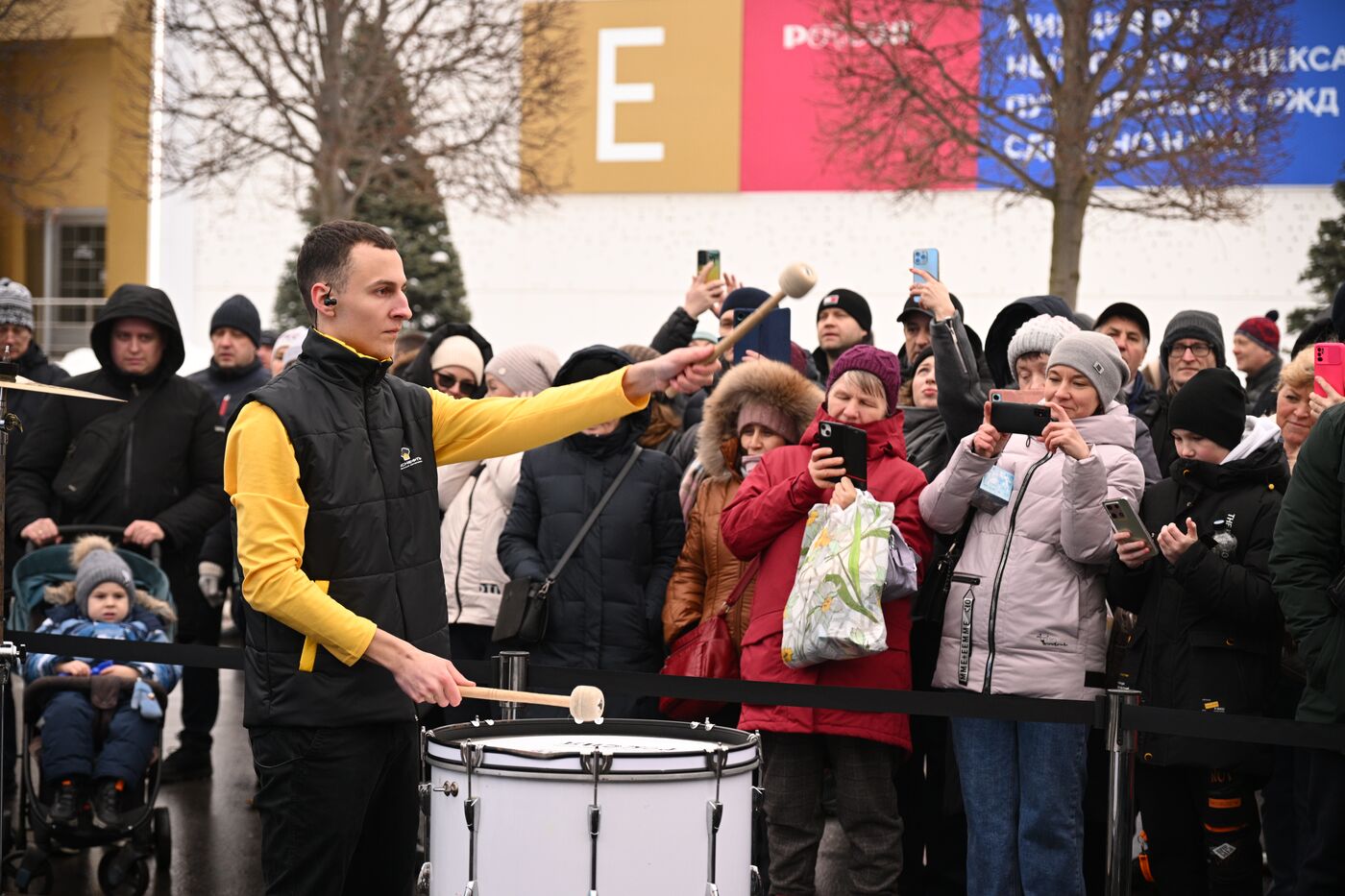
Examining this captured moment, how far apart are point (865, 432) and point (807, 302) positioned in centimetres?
1453

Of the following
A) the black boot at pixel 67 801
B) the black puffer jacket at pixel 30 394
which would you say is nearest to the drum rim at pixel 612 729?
the black boot at pixel 67 801

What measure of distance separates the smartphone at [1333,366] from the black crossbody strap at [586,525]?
2694 mm

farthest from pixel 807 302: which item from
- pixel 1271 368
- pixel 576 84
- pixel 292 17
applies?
pixel 1271 368

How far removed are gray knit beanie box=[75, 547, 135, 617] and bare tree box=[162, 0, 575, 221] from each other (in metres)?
9.31

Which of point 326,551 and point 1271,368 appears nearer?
point 326,551

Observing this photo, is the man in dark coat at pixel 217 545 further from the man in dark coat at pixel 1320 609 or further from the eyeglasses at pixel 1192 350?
the man in dark coat at pixel 1320 609

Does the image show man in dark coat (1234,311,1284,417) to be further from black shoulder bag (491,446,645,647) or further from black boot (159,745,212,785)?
black boot (159,745,212,785)

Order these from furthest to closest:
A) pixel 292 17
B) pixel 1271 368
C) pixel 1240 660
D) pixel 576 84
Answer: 1. pixel 576 84
2. pixel 292 17
3. pixel 1271 368
4. pixel 1240 660

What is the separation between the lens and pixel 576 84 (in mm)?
17625

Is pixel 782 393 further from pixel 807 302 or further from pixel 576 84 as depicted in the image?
pixel 807 302

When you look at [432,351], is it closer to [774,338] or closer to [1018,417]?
[774,338]

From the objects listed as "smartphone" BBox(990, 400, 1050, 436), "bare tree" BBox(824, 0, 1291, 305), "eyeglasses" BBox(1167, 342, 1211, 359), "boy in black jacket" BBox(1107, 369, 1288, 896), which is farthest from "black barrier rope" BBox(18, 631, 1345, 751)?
"bare tree" BBox(824, 0, 1291, 305)

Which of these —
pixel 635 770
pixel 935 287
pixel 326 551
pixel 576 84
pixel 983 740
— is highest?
pixel 576 84

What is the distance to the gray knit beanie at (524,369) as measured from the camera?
751cm
